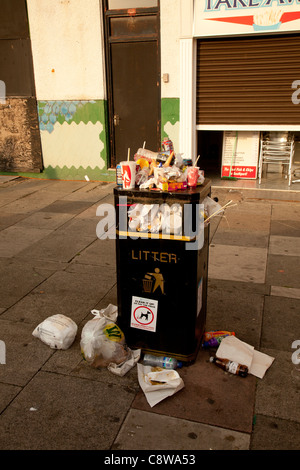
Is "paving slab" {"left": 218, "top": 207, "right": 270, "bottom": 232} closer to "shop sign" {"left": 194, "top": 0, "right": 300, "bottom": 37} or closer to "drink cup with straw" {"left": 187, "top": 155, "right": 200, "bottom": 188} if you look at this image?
"shop sign" {"left": 194, "top": 0, "right": 300, "bottom": 37}

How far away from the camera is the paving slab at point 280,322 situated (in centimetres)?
398

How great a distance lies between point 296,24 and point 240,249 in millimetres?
4766

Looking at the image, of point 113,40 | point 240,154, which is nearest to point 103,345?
point 240,154

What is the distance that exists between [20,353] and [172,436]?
1.66 metres

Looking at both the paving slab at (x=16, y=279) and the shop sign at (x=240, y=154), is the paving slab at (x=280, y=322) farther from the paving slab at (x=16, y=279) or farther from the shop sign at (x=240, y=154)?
the shop sign at (x=240, y=154)

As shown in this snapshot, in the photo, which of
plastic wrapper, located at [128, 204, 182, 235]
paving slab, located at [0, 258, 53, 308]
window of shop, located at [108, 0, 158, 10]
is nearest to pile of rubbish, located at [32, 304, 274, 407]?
plastic wrapper, located at [128, 204, 182, 235]

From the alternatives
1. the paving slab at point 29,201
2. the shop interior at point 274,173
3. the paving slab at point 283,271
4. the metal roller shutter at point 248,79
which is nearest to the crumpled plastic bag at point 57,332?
the paving slab at point 283,271

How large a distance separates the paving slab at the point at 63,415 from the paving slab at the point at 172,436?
10 cm

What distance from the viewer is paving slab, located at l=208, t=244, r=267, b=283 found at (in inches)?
212

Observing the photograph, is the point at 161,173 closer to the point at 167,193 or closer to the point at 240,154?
the point at 167,193

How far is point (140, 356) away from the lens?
12.2 ft

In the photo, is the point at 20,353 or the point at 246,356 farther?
the point at 20,353

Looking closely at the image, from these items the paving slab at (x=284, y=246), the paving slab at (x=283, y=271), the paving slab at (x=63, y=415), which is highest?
the paving slab at (x=284, y=246)
